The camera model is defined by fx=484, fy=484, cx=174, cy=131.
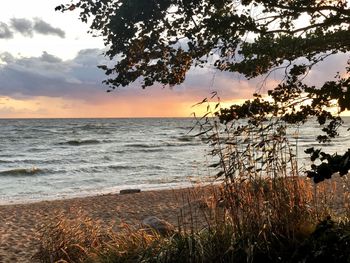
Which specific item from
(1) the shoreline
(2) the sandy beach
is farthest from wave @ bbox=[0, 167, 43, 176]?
(2) the sandy beach

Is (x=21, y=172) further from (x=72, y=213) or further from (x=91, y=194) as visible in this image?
(x=72, y=213)

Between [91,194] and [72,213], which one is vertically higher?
[72,213]

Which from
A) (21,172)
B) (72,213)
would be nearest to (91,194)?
(72,213)

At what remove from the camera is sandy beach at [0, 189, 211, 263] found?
10818mm

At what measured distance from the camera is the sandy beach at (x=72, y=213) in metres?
10.8

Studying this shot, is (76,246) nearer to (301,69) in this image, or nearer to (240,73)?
(240,73)

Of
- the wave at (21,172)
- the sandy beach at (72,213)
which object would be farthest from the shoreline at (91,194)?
the wave at (21,172)

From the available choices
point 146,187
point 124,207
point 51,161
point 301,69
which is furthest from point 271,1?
point 51,161

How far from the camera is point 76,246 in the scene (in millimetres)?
7770

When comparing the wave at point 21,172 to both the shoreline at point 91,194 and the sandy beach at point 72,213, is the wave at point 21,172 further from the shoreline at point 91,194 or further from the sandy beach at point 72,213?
the sandy beach at point 72,213

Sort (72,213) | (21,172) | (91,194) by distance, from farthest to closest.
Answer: (21,172) → (91,194) → (72,213)

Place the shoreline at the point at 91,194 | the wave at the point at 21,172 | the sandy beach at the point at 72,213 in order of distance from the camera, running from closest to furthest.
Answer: the sandy beach at the point at 72,213 → the shoreline at the point at 91,194 → the wave at the point at 21,172

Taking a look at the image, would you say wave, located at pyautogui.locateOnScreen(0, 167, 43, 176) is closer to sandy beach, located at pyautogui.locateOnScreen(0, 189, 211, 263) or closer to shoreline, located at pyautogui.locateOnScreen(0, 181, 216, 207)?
shoreline, located at pyautogui.locateOnScreen(0, 181, 216, 207)

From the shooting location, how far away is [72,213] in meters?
13.8
